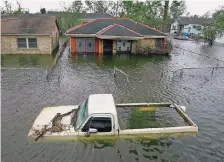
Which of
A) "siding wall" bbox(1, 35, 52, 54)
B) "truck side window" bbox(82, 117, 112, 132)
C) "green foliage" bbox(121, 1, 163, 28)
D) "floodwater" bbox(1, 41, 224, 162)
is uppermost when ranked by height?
"green foliage" bbox(121, 1, 163, 28)

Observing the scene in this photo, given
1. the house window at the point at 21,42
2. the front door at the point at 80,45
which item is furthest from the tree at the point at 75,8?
the house window at the point at 21,42

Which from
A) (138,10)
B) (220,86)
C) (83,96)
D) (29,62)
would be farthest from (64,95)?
(138,10)

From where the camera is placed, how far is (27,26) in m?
28.0

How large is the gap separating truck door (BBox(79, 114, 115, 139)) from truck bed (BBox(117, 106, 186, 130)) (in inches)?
37.2

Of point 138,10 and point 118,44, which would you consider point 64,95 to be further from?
point 138,10

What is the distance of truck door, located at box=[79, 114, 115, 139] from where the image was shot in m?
8.66

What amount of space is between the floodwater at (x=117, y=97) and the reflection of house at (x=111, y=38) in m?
2.36

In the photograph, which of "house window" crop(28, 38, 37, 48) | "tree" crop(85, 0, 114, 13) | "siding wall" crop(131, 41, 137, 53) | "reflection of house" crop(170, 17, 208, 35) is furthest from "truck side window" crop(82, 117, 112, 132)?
"tree" crop(85, 0, 114, 13)

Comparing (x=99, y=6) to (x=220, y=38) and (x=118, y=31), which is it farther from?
(x=118, y=31)

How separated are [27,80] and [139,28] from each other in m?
18.4

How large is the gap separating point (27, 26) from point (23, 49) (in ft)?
9.93

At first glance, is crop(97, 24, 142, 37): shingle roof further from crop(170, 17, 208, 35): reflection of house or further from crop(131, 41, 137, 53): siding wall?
crop(170, 17, 208, 35): reflection of house

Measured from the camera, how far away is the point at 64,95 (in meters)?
15.0

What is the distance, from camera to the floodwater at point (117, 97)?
884 centimetres
